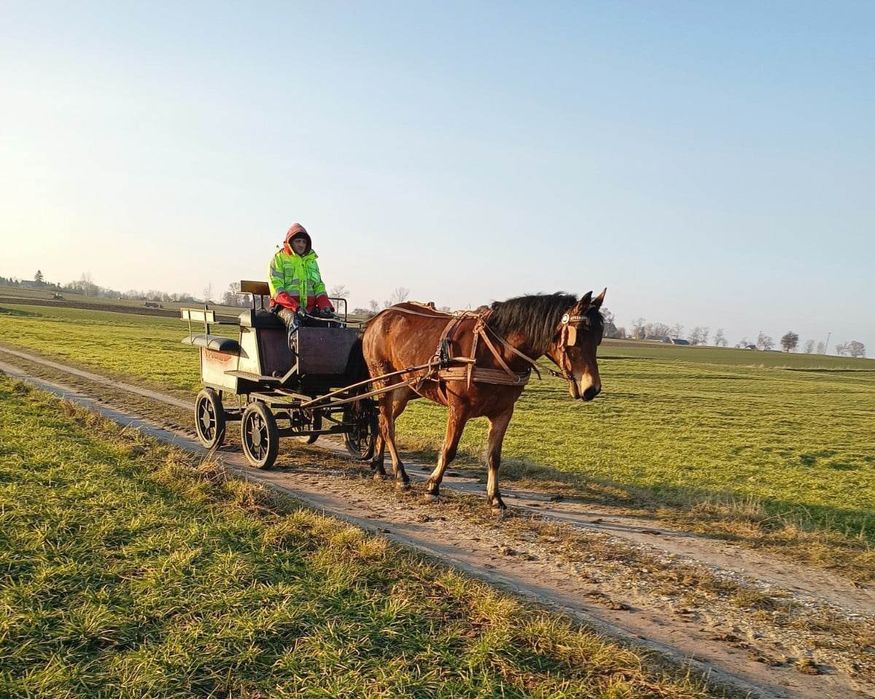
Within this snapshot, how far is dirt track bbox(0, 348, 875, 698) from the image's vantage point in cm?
379

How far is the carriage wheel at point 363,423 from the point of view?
870 centimetres

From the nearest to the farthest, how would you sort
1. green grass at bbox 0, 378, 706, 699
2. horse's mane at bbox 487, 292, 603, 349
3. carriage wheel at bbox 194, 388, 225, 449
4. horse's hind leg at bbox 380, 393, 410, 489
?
green grass at bbox 0, 378, 706, 699, horse's mane at bbox 487, 292, 603, 349, horse's hind leg at bbox 380, 393, 410, 489, carriage wheel at bbox 194, 388, 225, 449

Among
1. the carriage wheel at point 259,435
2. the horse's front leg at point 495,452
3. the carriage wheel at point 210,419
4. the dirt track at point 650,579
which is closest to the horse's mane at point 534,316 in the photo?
the horse's front leg at point 495,452

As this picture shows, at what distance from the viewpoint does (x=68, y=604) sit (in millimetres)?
3693

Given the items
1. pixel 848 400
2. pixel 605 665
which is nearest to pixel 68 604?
pixel 605 665

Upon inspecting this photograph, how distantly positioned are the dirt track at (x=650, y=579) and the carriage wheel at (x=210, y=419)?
4.58 ft

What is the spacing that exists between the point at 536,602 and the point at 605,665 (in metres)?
0.98

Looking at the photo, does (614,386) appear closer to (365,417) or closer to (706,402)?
(706,402)

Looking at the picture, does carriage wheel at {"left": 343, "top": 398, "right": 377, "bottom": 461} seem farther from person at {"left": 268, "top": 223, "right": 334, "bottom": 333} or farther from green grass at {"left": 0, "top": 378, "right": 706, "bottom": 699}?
green grass at {"left": 0, "top": 378, "right": 706, "bottom": 699}

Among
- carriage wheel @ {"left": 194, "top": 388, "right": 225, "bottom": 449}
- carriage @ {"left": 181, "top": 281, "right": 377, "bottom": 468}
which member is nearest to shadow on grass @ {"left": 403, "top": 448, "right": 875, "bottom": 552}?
carriage @ {"left": 181, "top": 281, "right": 377, "bottom": 468}

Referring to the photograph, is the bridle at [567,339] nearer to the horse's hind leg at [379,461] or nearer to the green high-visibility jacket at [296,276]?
the horse's hind leg at [379,461]

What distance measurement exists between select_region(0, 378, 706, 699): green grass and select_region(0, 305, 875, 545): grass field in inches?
172

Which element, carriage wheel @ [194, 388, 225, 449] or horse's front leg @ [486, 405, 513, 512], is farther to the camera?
carriage wheel @ [194, 388, 225, 449]

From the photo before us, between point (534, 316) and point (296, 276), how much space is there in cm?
368
